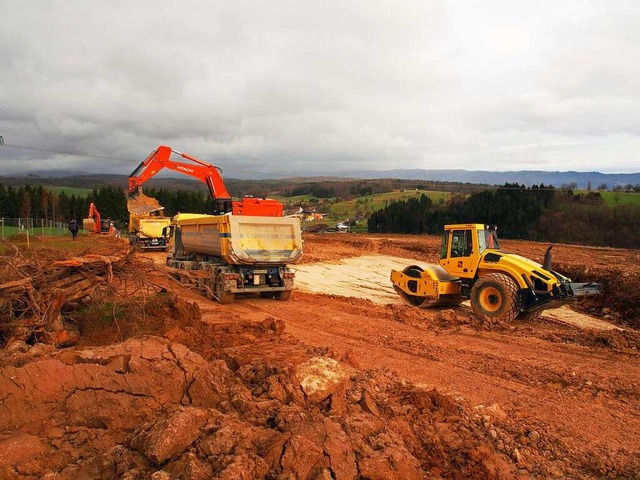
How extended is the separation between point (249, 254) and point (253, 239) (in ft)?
1.42

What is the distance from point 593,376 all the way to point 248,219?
27.7ft

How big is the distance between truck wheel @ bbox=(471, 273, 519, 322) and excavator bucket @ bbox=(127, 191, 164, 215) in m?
21.2

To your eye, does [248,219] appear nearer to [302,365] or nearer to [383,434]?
A: [302,365]

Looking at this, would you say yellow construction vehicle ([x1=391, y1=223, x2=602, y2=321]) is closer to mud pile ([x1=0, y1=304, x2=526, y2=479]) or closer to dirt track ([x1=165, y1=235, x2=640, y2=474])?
dirt track ([x1=165, y1=235, x2=640, y2=474])

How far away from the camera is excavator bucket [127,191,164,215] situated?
27420 millimetres

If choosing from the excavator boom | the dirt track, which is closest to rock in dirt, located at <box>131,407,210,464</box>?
the dirt track

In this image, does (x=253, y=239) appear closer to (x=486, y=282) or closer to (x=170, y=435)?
(x=486, y=282)

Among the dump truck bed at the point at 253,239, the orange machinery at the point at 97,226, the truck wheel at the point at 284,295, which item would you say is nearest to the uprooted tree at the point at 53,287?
the dump truck bed at the point at 253,239

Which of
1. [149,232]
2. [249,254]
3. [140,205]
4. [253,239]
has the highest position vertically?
[140,205]

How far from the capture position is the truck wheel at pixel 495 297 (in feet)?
36.9

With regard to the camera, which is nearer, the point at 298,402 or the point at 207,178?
the point at 298,402

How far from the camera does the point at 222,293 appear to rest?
12469 mm

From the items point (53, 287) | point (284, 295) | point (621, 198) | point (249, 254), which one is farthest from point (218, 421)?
point (621, 198)

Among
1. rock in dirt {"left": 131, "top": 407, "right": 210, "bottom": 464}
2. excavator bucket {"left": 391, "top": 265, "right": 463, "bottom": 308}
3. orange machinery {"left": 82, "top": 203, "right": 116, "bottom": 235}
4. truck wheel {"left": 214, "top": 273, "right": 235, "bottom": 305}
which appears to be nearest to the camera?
rock in dirt {"left": 131, "top": 407, "right": 210, "bottom": 464}
